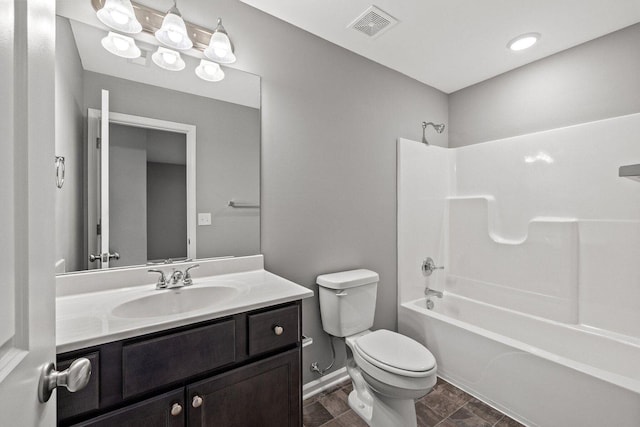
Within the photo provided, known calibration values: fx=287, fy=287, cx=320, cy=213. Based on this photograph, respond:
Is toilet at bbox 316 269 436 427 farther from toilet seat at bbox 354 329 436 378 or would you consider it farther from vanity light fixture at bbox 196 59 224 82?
vanity light fixture at bbox 196 59 224 82

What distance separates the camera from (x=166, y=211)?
1.48 meters

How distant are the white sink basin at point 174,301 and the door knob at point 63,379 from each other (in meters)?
0.65

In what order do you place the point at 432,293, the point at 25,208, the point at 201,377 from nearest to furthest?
1. the point at 25,208
2. the point at 201,377
3. the point at 432,293

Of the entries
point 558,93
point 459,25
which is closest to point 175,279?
point 459,25

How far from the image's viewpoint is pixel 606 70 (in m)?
1.96

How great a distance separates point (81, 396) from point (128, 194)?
865 millimetres

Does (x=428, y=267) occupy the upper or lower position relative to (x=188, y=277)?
lower

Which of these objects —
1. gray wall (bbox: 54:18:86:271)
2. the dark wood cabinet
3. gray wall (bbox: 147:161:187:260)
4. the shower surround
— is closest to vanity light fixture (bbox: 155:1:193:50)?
gray wall (bbox: 54:18:86:271)

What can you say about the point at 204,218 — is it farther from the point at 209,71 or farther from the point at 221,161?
the point at 209,71

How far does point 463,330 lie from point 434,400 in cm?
50

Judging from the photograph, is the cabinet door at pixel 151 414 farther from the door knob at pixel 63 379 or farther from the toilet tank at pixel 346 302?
the toilet tank at pixel 346 302

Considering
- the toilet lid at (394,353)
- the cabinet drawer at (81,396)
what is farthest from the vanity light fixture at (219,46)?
the toilet lid at (394,353)

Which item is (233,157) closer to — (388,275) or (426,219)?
(388,275)

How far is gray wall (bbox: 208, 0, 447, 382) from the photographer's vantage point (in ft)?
5.78
